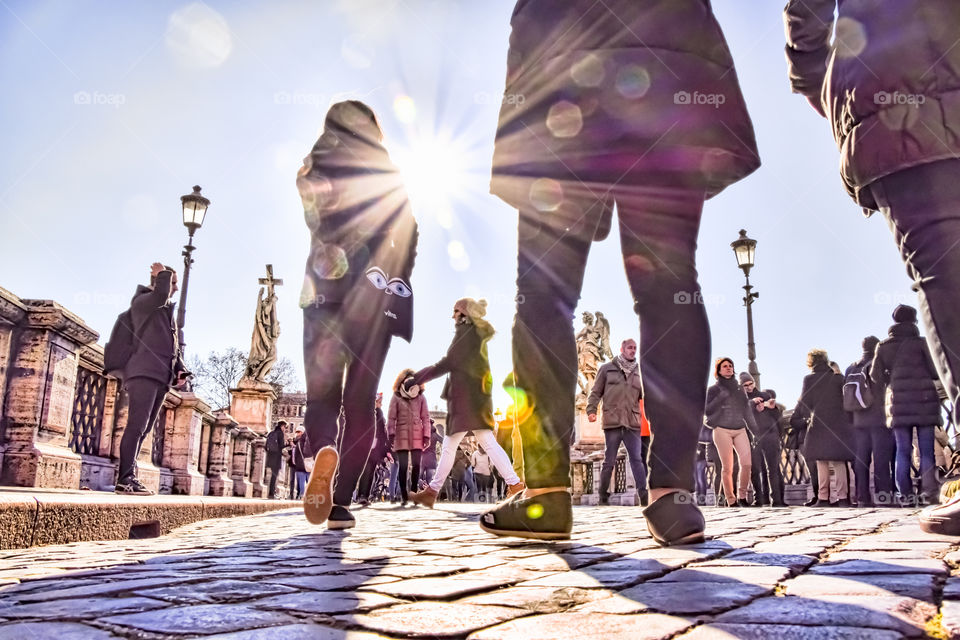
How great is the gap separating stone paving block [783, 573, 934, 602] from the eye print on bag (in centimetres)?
311

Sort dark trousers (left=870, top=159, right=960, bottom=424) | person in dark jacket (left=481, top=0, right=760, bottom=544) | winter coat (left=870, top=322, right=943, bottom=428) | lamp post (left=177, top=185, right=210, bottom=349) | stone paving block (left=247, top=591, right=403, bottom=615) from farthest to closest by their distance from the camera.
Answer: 1. lamp post (left=177, top=185, right=210, bottom=349)
2. winter coat (left=870, top=322, right=943, bottom=428)
3. person in dark jacket (left=481, top=0, right=760, bottom=544)
4. dark trousers (left=870, top=159, right=960, bottom=424)
5. stone paving block (left=247, top=591, right=403, bottom=615)

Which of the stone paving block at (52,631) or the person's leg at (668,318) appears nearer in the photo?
the stone paving block at (52,631)

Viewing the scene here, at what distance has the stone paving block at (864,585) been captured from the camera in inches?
61.0

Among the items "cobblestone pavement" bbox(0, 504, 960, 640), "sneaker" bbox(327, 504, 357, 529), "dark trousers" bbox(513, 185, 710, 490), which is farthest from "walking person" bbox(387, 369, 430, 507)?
"cobblestone pavement" bbox(0, 504, 960, 640)

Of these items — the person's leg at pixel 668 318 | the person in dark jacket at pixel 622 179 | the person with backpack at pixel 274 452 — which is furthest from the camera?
the person with backpack at pixel 274 452

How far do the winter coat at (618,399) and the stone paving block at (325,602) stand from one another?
8.55 metres

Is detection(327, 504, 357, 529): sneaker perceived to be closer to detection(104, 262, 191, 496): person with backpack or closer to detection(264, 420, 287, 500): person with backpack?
detection(104, 262, 191, 496): person with backpack

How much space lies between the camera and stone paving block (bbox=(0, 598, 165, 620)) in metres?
1.61

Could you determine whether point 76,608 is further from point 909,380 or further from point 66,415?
point 909,380

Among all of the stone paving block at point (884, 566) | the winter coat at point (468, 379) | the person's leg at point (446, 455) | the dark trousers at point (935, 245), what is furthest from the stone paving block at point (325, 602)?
the person's leg at point (446, 455)

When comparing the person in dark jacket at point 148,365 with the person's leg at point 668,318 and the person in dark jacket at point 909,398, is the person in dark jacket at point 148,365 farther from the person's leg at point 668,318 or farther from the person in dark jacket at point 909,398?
the person in dark jacket at point 909,398

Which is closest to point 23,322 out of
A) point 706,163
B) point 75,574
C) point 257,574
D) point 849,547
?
point 75,574

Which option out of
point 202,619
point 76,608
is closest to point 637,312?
point 202,619

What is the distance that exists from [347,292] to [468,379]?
13.7 feet
